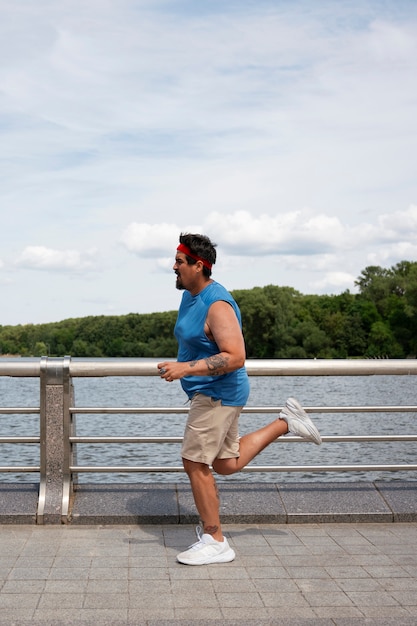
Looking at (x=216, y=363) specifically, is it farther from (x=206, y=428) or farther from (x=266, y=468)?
(x=266, y=468)

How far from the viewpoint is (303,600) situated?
439 cm

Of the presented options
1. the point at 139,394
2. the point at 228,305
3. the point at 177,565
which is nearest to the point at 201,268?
the point at 228,305

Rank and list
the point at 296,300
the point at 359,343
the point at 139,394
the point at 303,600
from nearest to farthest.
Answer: the point at 303,600
the point at 139,394
the point at 359,343
the point at 296,300

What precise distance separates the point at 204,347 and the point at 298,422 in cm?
76

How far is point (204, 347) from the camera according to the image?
5.18 m

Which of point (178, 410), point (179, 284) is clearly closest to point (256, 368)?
point (178, 410)

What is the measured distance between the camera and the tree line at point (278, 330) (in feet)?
345

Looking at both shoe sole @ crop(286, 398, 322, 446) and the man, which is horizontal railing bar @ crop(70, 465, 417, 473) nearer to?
shoe sole @ crop(286, 398, 322, 446)

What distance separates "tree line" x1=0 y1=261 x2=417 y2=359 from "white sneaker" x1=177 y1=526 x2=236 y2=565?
96834 mm

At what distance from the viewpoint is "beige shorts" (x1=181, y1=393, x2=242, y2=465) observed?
5.18 metres

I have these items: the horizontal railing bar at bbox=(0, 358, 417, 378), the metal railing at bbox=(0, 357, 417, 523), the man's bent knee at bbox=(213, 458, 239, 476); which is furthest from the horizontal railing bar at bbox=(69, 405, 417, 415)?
the man's bent knee at bbox=(213, 458, 239, 476)

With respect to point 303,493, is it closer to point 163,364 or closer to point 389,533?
point 389,533

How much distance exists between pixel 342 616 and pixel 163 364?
5.34ft

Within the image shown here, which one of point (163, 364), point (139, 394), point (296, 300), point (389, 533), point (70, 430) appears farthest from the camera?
point (296, 300)
